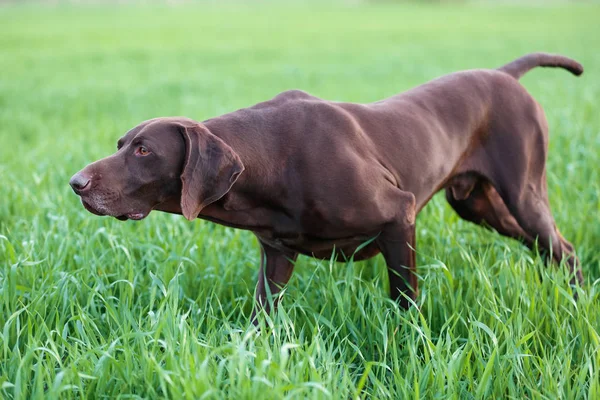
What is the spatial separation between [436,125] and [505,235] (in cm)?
101

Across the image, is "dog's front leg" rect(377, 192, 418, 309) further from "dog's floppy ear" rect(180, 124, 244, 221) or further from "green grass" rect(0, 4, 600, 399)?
"dog's floppy ear" rect(180, 124, 244, 221)

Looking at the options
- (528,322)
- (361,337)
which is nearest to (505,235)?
(528,322)

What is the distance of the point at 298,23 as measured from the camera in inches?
1146

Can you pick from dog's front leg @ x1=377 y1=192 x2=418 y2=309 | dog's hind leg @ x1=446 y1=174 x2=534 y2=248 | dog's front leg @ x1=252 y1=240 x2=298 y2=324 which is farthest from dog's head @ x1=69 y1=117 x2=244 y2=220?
dog's hind leg @ x1=446 y1=174 x2=534 y2=248

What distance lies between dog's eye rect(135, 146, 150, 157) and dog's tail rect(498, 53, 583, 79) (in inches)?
87.9

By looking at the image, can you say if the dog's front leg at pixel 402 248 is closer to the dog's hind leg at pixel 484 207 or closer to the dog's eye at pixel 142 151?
the dog's hind leg at pixel 484 207

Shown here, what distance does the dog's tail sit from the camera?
12.9 feet

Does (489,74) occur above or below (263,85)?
above

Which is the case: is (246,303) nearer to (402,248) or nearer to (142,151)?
(402,248)

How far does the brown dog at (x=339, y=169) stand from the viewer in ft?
8.93

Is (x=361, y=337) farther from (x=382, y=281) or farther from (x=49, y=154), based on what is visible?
(x=49, y=154)

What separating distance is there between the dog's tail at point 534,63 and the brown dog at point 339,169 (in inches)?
6.5

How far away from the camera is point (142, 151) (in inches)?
107

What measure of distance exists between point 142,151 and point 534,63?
2.48 m
